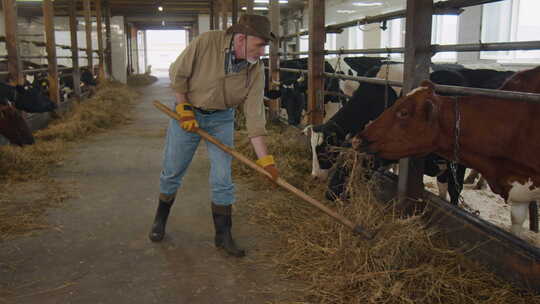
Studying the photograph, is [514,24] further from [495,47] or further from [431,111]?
[431,111]

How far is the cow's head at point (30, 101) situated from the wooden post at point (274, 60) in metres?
3.67

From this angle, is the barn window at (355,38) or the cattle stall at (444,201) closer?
the cattle stall at (444,201)

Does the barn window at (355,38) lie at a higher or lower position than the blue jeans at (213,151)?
higher

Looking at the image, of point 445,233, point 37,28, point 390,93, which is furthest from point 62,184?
point 37,28

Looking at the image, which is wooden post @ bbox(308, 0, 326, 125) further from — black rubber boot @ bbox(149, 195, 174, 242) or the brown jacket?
black rubber boot @ bbox(149, 195, 174, 242)

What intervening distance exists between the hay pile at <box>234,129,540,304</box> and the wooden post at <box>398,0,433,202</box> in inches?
14.4

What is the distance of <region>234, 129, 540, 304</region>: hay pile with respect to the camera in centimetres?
268

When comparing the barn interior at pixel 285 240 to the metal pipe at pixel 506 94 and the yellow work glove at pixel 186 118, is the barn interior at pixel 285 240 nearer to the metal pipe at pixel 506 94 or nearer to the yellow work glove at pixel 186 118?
the metal pipe at pixel 506 94

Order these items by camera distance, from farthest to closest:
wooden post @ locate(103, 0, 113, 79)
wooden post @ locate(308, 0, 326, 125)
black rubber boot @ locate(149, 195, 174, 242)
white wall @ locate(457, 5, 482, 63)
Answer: wooden post @ locate(103, 0, 113, 79)
white wall @ locate(457, 5, 482, 63)
wooden post @ locate(308, 0, 326, 125)
black rubber boot @ locate(149, 195, 174, 242)

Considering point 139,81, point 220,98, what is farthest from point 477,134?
point 139,81

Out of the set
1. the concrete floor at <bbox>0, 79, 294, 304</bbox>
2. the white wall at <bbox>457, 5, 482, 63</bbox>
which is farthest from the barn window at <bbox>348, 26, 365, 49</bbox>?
the concrete floor at <bbox>0, 79, 294, 304</bbox>

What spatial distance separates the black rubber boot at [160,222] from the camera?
12.1ft

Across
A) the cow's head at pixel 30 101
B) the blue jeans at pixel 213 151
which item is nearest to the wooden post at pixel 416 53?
the blue jeans at pixel 213 151

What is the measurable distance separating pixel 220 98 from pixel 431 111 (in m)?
1.30
